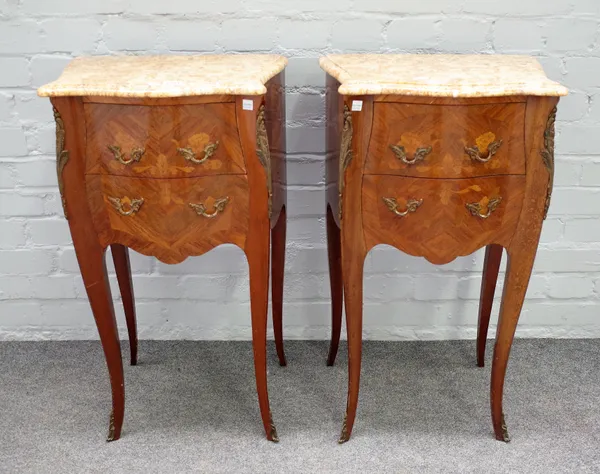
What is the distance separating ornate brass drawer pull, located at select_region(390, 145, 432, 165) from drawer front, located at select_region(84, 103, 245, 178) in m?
0.32

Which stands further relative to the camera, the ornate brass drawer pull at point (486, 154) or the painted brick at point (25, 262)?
the painted brick at point (25, 262)

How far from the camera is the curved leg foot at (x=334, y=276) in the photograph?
5.63 feet

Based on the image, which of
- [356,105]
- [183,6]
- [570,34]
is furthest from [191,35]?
[570,34]

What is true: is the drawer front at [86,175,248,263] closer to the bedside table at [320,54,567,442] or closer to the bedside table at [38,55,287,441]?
the bedside table at [38,55,287,441]

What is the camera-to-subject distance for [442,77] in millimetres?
1277

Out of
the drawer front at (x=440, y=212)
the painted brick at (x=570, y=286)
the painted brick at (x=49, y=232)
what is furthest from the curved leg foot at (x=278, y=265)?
the painted brick at (x=570, y=286)

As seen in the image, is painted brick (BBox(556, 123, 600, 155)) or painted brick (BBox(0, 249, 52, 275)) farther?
painted brick (BBox(0, 249, 52, 275))

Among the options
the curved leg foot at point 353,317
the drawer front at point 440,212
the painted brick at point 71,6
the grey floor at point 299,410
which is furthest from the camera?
the painted brick at point 71,6

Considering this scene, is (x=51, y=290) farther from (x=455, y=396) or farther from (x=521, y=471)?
(x=521, y=471)

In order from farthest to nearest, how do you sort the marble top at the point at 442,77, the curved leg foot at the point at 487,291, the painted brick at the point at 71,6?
1. the curved leg foot at the point at 487,291
2. the painted brick at the point at 71,6
3. the marble top at the point at 442,77

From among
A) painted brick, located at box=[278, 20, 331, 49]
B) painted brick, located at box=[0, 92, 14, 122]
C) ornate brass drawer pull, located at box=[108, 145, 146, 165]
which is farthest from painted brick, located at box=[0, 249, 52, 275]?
painted brick, located at box=[278, 20, 331, 49]

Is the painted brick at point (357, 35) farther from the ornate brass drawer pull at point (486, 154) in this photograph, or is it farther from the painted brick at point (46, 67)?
the painted brick at point (46, 67)

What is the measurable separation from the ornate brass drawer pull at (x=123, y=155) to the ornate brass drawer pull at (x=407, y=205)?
52 cm

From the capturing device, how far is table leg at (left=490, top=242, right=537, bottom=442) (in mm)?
1403
